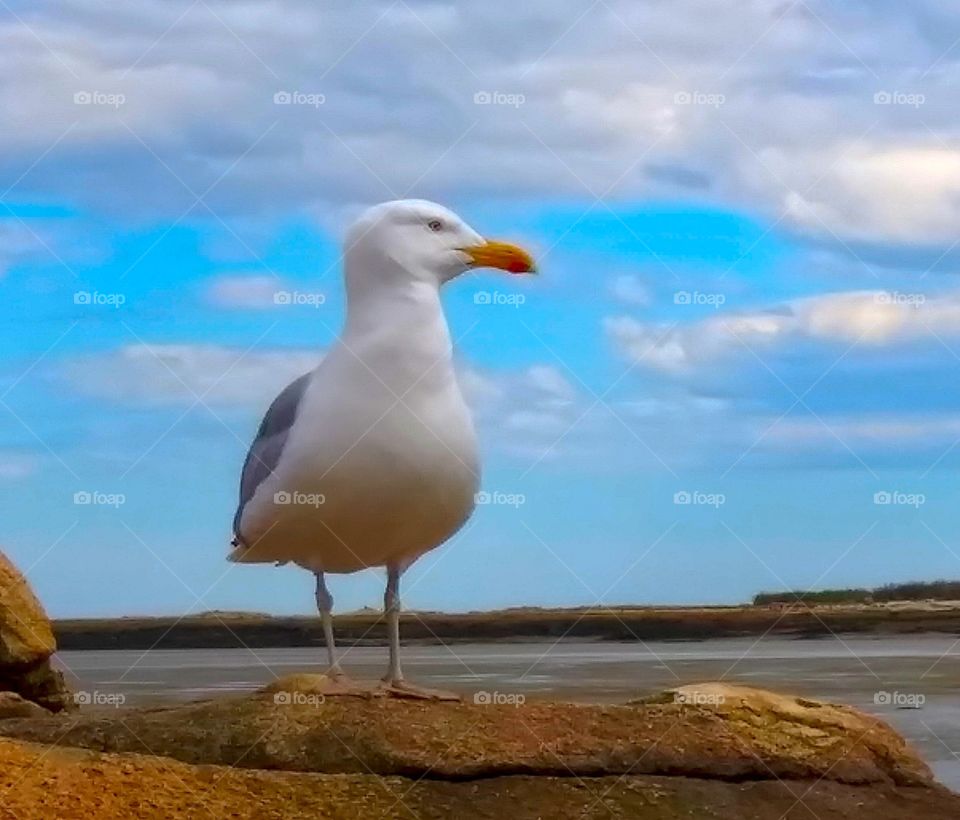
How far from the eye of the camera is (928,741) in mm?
15086

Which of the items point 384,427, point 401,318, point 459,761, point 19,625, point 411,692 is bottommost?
point 459,761

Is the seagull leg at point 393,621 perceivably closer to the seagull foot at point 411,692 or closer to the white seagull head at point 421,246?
the seagull foot at point 411,692

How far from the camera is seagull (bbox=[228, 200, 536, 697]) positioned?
834cm

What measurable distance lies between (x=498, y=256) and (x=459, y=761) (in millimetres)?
2832


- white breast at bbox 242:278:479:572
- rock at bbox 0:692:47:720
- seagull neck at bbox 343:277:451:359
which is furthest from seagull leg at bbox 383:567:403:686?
rock at bbox 0:692:47:720

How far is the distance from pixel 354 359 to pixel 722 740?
2895mm

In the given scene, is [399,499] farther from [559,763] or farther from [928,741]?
[928,741]

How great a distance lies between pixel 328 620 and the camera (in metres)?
8.91

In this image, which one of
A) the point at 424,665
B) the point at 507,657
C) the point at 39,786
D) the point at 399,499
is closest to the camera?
the point at 39,786

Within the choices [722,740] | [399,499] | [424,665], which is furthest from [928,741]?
[399,499]

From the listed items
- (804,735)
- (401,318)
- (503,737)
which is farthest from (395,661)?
(804,735)

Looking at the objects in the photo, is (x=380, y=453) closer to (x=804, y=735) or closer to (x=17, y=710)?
(x=804, y=735)

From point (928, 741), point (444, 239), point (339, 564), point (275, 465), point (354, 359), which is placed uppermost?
point (444, 239)

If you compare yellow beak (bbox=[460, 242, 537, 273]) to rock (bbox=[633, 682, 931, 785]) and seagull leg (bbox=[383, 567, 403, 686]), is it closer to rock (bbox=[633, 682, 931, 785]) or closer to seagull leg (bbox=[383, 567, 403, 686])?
seagull leg (bbox=[383, 567, 403, 686])
